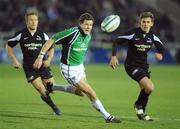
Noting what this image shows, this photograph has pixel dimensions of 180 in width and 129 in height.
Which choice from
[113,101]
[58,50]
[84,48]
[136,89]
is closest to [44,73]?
[84,48]

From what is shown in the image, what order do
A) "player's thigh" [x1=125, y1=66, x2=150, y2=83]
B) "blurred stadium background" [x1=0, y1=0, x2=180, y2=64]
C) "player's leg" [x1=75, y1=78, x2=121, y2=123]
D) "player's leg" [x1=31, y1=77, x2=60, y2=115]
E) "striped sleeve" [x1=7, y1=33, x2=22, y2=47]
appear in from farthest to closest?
"blurred stadium background" [x1=0, y1=0, x2=180, y2=64], "striped sleeve" [x1=7, y1=33, x2=22, y2=47], "player's leg" [x1=31, y1=77, x2=60, y2=115], "player's thigh" [x1=125, y1=66, x2=150, y2=83], "player's leg" [x1=75, y1=78, x2=121, y2=123]

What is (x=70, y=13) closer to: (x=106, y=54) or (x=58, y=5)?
(x=58, y=5)

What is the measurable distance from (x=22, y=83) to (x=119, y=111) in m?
10.1

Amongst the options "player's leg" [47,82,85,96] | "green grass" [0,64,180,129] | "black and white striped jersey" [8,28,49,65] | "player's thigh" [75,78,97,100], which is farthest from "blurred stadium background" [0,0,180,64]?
"player's thigh" [75,78,97,100]

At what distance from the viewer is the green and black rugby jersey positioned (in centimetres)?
1333

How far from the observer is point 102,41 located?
37.7 metres

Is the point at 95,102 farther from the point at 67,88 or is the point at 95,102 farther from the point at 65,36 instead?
the point at 67,88

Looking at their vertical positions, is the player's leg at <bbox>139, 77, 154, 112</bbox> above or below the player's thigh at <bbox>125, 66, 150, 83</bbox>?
below

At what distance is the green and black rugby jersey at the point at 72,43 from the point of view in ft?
43.7

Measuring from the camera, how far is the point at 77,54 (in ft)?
44.7

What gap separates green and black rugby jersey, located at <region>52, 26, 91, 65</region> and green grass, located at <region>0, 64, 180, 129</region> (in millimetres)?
1279

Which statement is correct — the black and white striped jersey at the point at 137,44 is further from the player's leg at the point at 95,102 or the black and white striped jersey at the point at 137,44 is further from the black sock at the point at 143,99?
the player's leg at the point at 95,102

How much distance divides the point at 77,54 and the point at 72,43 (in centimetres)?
29

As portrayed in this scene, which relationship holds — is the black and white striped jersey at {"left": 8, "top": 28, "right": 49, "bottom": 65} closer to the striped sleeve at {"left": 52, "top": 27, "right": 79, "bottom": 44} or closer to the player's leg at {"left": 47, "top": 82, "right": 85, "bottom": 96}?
the player's leg at {"left": 47, "top": 82, "right": 85, "bottom": 96}
